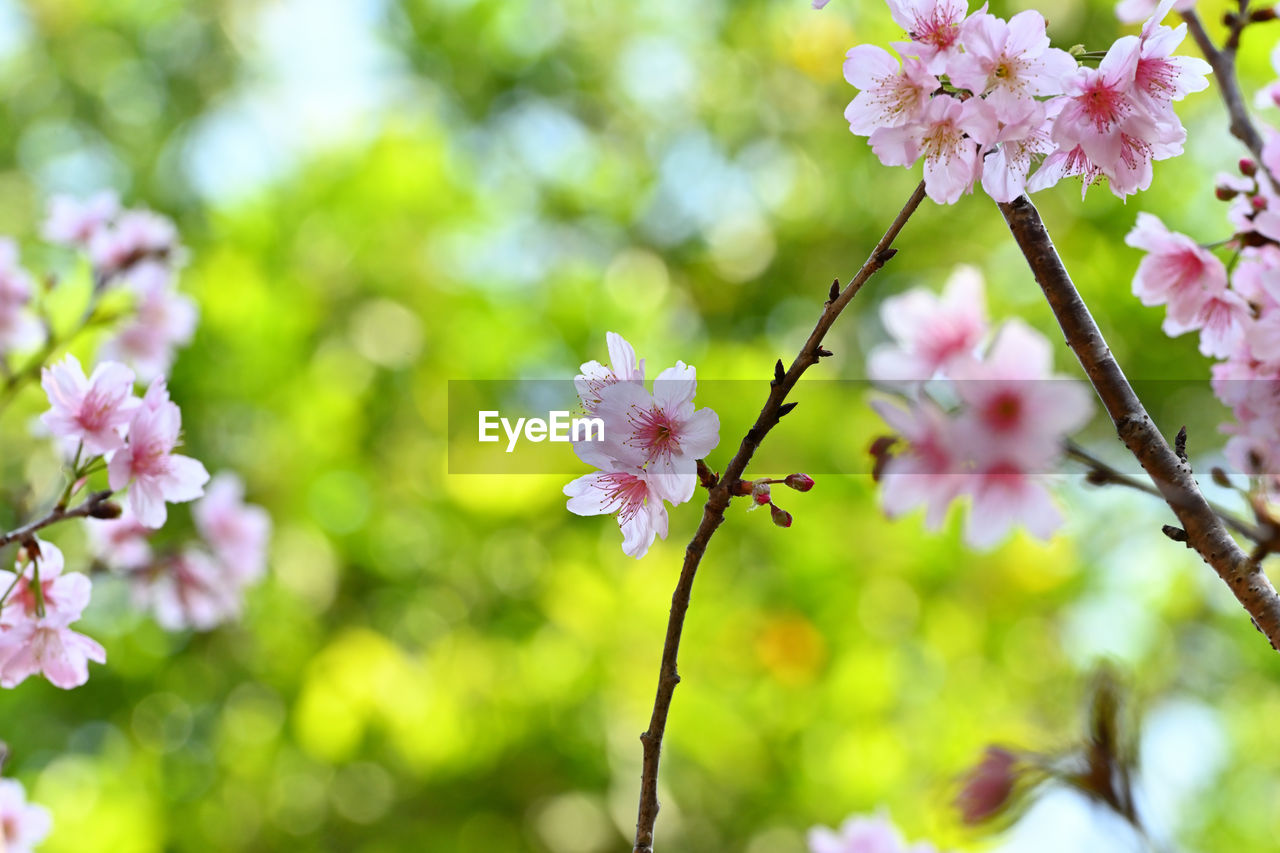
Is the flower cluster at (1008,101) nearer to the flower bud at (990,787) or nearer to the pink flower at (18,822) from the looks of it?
the flower bud at (990,787)

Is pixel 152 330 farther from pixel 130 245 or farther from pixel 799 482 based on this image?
pixel 799 482

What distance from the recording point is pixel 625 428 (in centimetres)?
33

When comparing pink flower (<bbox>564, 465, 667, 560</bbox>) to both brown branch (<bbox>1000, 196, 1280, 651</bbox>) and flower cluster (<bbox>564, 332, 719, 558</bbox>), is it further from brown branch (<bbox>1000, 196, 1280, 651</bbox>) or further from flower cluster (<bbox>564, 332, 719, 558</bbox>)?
brown branch (<bbox>1000, 196, 1280, 651</bbox>)

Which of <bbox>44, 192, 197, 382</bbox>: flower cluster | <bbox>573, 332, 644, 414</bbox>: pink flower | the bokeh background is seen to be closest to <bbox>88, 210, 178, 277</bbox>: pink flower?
<bbox>44, 192, 197, 382</bbox>: flower cluster

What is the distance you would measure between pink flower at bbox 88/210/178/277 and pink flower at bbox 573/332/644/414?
0.59 meters

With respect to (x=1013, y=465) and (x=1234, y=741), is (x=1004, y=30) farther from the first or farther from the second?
(x=1234, y=741)

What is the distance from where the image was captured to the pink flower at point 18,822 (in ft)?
1.59

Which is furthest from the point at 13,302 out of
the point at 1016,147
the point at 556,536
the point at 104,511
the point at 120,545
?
the point at 556,536

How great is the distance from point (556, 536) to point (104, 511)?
1.99m

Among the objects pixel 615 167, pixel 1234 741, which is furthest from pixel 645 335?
pixel 1234 741

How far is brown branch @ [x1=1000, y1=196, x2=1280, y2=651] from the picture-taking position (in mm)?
344

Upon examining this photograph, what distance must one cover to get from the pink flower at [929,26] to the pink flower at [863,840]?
0.41 meters

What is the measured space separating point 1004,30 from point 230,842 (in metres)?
2.13

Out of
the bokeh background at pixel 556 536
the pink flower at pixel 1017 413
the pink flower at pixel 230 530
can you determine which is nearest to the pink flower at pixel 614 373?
the pink flower at pixel 1017 413
